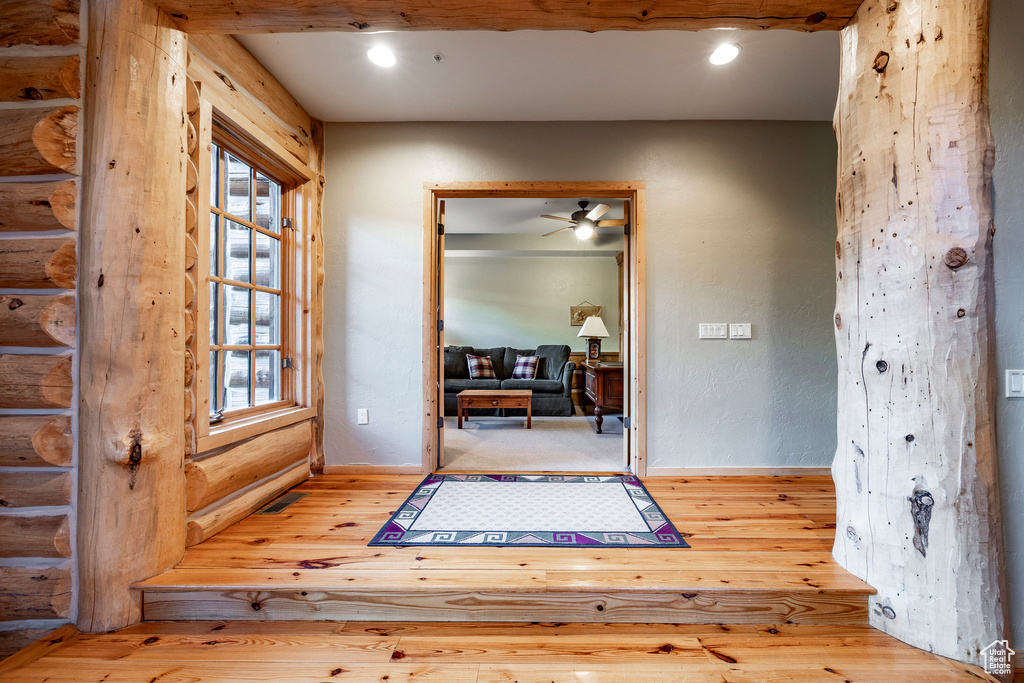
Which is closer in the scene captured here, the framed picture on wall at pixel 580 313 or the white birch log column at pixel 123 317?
the white birch log column at pixel 123 317

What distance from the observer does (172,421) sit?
166cm

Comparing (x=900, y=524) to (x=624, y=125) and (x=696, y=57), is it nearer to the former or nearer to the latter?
(x=696, y=57)

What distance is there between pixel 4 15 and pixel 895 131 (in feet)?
10.1

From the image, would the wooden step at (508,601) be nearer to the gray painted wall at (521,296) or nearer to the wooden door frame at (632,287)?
the wooden door frame at (632,287)

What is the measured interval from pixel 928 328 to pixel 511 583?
163cm

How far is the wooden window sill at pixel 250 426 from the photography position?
78.4 inches

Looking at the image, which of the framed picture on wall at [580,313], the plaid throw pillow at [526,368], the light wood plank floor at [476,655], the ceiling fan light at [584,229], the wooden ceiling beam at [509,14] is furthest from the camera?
the framed picture on wall at [580,313]

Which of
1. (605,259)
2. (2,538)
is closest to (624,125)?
(2,538)

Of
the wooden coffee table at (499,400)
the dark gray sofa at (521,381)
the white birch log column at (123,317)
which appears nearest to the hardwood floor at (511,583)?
the white birch log column at (123,317)

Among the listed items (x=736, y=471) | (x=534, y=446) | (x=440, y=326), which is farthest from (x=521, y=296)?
(x=736, y=471)

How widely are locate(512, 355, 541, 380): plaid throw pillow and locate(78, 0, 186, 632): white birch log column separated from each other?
4833mm

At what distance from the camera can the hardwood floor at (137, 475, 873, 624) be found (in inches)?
60.9

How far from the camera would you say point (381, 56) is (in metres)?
2.33

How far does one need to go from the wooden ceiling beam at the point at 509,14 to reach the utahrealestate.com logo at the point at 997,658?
7.04ft
